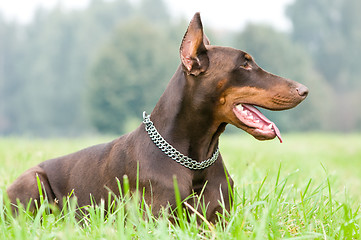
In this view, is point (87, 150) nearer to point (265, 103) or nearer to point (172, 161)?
point (172, 161)

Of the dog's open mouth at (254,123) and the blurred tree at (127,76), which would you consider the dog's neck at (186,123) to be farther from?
the blurred tree at (127,76)

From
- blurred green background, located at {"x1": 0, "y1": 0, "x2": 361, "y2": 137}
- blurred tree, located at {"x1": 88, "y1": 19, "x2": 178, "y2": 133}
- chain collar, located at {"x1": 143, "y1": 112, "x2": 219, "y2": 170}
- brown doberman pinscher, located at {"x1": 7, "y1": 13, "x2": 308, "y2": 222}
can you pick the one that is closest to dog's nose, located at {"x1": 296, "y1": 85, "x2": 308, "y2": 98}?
brown doberman pinscher, located at {"x1": 7, "y1": 13, "x2": 308, "y2": 222}

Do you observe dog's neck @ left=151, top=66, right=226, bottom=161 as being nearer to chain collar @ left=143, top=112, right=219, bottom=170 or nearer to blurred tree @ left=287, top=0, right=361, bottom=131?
chain collar @ left=143, top=112, right=219, bottom=170

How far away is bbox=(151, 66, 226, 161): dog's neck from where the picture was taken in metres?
3.03

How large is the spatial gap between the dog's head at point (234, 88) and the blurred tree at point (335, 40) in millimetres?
44039

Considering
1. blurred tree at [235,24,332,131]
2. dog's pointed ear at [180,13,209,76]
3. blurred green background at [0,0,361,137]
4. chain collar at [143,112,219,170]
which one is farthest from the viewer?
blurred tree at [235,24,332,131]

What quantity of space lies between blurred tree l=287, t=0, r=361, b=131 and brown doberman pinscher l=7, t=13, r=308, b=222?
144 ft

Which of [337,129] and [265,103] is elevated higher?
[265,103]

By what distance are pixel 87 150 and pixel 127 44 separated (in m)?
32.8

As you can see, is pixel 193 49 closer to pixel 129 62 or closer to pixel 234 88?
pixel 234 88

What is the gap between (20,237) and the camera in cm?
221

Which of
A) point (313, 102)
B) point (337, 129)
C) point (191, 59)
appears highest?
point (191, 59)

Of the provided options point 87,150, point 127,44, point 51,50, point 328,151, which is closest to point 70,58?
point 51,50

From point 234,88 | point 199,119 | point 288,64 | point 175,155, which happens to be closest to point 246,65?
point 234,88
